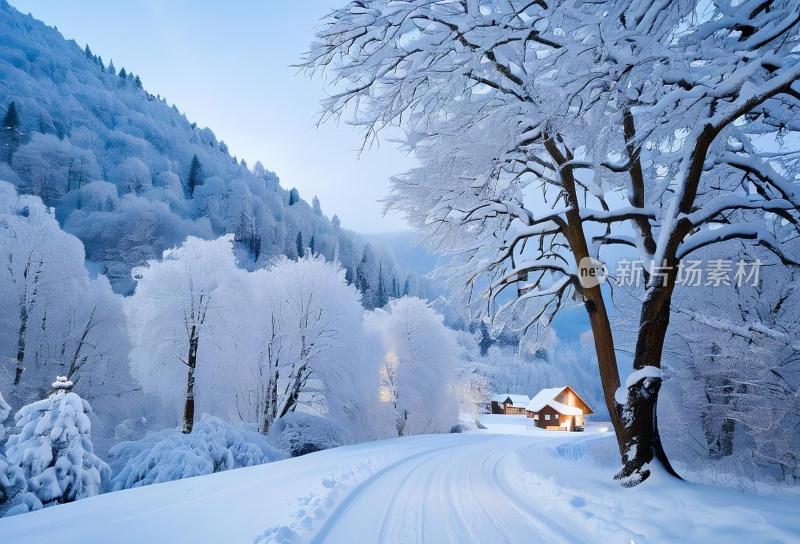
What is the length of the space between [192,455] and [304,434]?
631 cm

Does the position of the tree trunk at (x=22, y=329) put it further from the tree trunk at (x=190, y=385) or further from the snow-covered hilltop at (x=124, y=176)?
the snow-covered hilltop at (x=124, y=176)

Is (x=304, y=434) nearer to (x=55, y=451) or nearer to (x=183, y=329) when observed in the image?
(x=183, y=329)

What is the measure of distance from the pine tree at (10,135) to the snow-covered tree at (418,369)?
7614 centimetres

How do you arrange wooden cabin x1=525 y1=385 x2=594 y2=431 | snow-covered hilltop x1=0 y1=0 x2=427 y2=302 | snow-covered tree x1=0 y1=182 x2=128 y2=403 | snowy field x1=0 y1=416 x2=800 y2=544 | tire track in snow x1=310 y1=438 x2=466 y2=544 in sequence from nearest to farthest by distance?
snowy field x1=0 y1=416 x2=800 y2=544 → tire track in snow x1=310 y1=438 x2=466 y2=544 → snow-covered tree x1=0 y1=182 x2=128 y2=403 → wooden cabin x1=525 y1=385 x2=594 y2=431 → snow-covered hilltop x1=0 y1=0 x2=427 y2=302

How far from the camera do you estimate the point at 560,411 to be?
4712cm

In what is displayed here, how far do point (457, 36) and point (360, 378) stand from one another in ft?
61.6

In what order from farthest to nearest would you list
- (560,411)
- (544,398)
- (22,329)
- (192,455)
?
(544,398) < (560,411) < (22,329) < (192,455)

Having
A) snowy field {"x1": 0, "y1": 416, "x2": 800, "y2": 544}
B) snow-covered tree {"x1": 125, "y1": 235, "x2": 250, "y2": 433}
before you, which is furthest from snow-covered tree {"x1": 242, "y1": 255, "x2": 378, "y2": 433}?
snowy field {"x1": 0, "y1": 416, "x2": 800, "y2": 544}

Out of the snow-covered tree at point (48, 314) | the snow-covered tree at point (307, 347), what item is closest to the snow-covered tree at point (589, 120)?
the snow-covered tree at point (307, 347)

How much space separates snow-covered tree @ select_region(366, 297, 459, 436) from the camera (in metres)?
28.7

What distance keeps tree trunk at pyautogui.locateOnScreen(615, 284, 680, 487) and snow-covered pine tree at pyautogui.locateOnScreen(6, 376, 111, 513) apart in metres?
10.6

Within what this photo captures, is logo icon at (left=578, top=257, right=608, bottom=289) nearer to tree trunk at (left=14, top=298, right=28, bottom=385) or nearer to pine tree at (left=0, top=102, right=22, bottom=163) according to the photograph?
tree trunk at (left=14, top=298, right=28, bottom=385)

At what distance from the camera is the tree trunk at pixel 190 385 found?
57.3 feet

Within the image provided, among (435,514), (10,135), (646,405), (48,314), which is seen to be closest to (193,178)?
(10,135)
